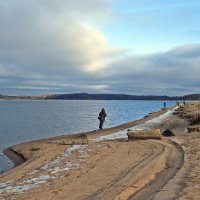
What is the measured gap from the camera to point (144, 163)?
13547 millimetres

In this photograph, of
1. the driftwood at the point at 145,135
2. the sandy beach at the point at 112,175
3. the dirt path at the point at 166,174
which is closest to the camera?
the dirt path at the point at 166,174

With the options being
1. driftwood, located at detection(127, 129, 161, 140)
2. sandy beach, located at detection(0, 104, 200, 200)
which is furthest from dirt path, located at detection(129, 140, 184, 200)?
driftwood, located at detection(127, 129, 161, 140)

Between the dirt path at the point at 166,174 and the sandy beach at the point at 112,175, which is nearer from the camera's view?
the dirt path at the point at 166,174

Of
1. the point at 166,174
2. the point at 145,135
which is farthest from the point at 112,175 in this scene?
the point at 145,135

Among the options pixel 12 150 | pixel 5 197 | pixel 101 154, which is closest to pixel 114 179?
pixel 5 197

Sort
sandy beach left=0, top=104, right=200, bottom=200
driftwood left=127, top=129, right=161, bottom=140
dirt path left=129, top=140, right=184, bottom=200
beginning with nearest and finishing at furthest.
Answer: dirt path left=129, top=140, right=184, bottom=200 < sandy beach left=0, top=104, right=200, bottom=200 < driftwood left=127, top=129, right=161, bottom=140

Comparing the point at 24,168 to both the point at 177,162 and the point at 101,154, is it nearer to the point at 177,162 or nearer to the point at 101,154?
the point at 101,154

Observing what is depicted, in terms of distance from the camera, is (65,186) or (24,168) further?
(24,168)

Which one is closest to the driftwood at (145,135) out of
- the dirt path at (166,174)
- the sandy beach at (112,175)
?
the sandy beach at (112,175)

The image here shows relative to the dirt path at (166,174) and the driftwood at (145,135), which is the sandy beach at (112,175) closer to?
the dirt path at (166,174)

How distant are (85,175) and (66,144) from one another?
34.7ft

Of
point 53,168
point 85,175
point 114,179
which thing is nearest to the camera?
point 114,179

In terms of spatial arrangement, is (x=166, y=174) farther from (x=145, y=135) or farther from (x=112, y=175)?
(x=145, y=135)

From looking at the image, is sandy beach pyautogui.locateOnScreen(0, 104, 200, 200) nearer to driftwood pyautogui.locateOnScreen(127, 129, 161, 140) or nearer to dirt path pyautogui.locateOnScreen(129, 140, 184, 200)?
dirt path pyautogui.locateOnScreen(129, 140, 184, 200)
